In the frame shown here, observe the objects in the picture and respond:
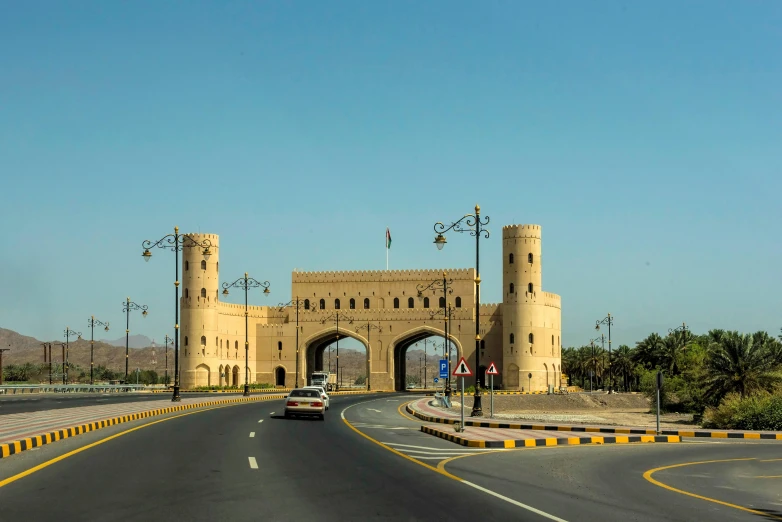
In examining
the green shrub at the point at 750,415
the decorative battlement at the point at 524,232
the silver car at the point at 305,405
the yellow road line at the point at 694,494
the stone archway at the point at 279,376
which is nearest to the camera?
the yellow road line at the point at 694,494

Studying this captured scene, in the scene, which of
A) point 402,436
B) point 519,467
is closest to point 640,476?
point 519,467

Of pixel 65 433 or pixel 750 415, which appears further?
pixel 750 415

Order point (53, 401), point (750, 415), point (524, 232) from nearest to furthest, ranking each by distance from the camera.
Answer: point (750, 415), point (53, 401), point (524, 232)

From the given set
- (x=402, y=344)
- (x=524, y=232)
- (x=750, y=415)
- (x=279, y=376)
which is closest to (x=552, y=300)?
(x=524, y=232)

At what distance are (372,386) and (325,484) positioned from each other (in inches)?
3458

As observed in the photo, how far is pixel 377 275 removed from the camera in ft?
354

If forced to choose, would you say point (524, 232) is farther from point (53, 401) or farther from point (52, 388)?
point (53, 401)

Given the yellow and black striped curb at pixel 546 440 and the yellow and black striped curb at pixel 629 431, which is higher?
the yellow and black striped curb at pixel 546 440

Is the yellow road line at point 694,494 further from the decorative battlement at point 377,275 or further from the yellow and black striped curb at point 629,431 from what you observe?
the decorative battlement at point 377,275

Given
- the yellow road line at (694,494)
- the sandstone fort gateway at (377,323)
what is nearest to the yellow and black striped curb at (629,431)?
the yellow road line at (694,494)

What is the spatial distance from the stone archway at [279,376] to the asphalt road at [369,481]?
8233cm

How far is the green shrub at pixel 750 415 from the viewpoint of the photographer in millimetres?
31344

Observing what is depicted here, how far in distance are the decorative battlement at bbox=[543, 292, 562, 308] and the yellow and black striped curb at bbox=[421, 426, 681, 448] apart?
70.8 meters

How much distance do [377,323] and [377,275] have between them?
7947 mm
